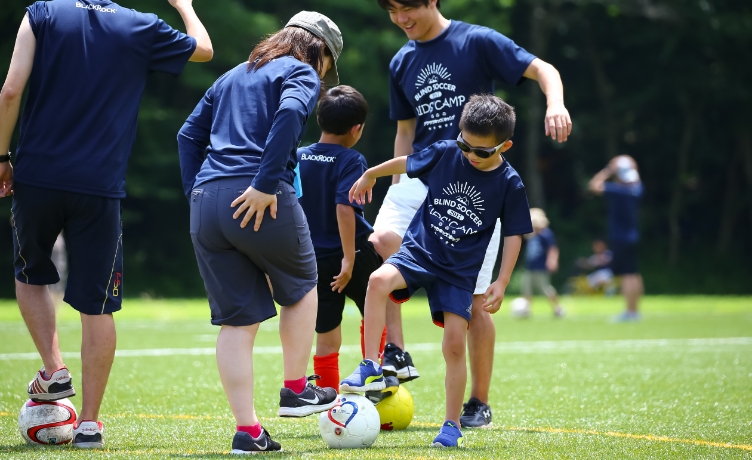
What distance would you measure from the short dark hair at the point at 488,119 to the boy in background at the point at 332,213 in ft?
3.30

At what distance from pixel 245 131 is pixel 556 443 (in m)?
2.01

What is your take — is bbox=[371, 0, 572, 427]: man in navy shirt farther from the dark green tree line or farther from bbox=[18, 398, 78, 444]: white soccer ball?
the dark green tree line

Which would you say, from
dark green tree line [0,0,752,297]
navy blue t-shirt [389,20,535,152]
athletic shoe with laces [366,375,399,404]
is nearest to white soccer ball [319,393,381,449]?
athletic shoe with laces [366,375,399,404]

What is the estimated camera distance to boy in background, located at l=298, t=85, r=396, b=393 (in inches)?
245

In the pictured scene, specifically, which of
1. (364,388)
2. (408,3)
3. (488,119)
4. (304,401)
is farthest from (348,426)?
(408,3)

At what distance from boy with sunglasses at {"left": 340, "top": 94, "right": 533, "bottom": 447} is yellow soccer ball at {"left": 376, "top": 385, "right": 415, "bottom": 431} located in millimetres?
314

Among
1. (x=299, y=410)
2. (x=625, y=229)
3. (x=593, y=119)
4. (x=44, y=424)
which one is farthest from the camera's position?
(x=593, y=119)

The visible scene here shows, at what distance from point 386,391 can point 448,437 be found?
0.72 m

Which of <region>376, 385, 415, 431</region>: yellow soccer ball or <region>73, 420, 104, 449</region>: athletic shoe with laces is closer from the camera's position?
<region>73, 420, 104, 449</region>: athletic shoe with laces

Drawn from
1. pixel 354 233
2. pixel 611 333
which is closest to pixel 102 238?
pixel 354 233

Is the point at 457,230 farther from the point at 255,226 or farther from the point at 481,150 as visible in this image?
the point at 255,226

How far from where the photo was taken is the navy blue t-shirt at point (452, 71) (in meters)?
6.04

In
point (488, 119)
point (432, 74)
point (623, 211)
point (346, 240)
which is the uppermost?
point (432, 74)

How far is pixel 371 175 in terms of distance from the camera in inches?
220
